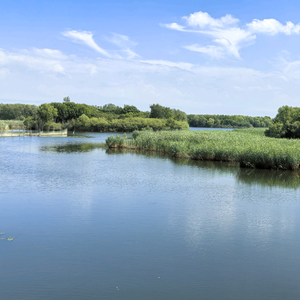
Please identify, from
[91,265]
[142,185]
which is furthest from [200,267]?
[142,185]

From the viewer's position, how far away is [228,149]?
88.7ft

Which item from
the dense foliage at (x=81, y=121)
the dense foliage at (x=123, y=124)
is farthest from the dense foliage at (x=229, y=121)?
the dense foliage at (x=123, y=124)

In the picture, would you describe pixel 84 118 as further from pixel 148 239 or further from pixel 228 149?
pixel 148 239

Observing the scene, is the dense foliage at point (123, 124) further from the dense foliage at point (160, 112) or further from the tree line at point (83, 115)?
the dense foliage at point (160, 112)

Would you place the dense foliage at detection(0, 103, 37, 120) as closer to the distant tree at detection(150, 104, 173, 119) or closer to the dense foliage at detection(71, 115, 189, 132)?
the dense foliage at detection(71, 115, 189, 132)

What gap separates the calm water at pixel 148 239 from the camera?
709cm

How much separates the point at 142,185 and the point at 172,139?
1948 cm

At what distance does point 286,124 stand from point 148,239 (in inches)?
1730

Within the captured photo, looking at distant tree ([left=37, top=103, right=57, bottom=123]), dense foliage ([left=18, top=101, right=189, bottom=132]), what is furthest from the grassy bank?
distant tree ([left=37, top=103, right=57, bottom=123])

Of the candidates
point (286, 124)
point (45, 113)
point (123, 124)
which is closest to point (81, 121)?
point (45, 113)

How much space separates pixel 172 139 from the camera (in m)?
36.7

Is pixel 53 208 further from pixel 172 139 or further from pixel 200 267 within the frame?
pixel 172 139

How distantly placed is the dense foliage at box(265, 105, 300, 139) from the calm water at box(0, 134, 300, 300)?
3129 centimetres

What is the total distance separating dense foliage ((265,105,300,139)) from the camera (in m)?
46.6
